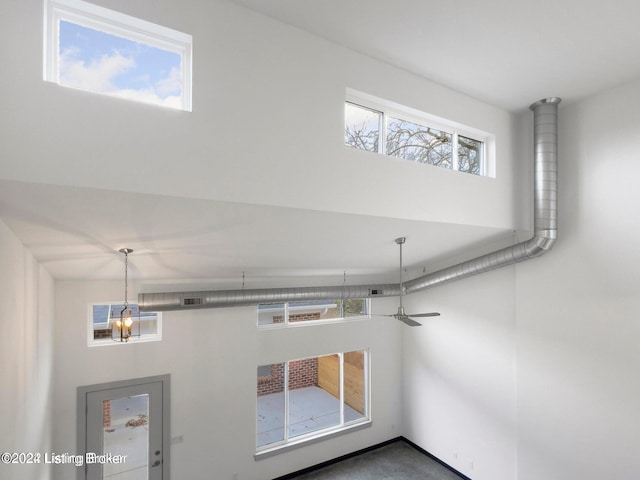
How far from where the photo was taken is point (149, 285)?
4801 millimetres

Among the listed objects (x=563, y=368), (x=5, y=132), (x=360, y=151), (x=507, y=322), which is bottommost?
(x=563, y=368)

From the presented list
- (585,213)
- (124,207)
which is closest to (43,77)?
(124,207)

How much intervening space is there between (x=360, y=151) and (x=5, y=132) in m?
2.67

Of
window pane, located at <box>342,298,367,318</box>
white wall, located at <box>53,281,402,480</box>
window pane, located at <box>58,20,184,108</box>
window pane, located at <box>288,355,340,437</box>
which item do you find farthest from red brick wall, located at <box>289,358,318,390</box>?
window pane, located at <box>58,20,184,108</box>

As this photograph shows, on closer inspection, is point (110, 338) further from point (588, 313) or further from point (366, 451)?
point (588, 313)

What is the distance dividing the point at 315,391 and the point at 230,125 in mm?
6222

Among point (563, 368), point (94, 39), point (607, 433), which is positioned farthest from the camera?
point (563, 368)

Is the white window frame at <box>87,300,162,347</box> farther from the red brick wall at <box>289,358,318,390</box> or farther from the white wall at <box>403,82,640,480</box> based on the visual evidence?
the white wall at <box>403,82,640,480</box>

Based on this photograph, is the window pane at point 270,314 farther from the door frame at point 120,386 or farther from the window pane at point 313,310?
the door frame at point 120,386

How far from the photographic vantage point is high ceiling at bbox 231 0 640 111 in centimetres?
270

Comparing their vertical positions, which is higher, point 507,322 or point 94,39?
point 94,39

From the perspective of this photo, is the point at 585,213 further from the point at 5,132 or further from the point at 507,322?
the point at 5,132

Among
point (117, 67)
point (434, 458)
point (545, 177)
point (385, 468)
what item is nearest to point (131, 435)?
point (385, 468)

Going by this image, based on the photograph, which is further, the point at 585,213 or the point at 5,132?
the point at 585,213
